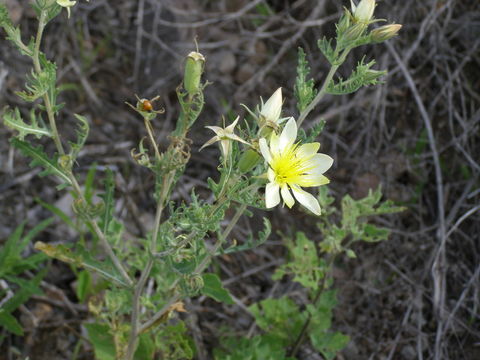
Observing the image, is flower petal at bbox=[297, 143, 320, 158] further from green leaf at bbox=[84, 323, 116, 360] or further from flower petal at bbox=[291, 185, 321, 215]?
green leaf at bbox=[84, 323, 116, 360]

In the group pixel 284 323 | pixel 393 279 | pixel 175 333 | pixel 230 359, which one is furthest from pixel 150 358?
pixel 393 279

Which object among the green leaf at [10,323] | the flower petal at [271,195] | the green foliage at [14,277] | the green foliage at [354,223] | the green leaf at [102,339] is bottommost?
the green leaf at [10,323]

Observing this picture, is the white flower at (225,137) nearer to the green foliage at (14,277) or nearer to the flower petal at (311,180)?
the flower petal at (311,180)

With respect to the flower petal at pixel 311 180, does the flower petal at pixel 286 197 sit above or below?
below

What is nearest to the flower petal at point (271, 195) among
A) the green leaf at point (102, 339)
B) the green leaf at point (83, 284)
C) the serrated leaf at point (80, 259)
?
the serrated leaf at point (80, 259)

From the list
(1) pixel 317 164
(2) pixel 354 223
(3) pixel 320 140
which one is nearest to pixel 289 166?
(1) pixel 317 164

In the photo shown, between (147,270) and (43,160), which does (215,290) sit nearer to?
(147,270)

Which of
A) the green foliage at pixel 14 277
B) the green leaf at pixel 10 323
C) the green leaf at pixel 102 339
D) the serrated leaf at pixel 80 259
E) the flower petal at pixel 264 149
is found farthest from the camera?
the green foliage at pixel 14 277

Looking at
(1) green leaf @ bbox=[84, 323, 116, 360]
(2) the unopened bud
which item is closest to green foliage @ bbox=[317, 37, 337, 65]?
(2) the unopened bud
